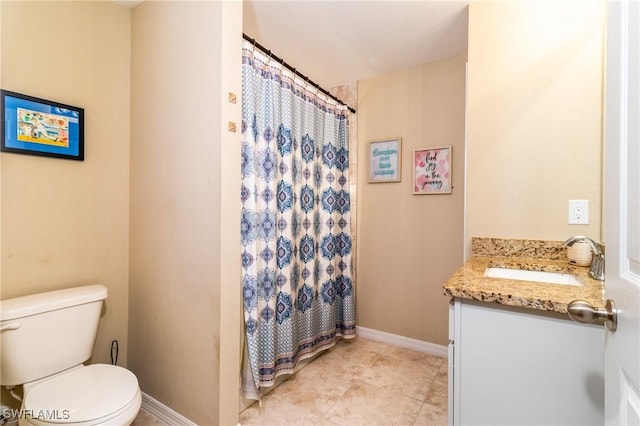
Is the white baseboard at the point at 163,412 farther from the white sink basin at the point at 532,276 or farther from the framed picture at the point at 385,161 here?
the framed picture at the point at 385,161

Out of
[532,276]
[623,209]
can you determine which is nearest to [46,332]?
[623,209]

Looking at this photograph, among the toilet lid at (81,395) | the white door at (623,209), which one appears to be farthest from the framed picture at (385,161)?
the toilet lid at (81,395)

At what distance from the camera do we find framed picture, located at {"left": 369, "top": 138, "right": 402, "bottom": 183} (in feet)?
8.39

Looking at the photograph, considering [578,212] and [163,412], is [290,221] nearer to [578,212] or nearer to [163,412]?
[163,412]

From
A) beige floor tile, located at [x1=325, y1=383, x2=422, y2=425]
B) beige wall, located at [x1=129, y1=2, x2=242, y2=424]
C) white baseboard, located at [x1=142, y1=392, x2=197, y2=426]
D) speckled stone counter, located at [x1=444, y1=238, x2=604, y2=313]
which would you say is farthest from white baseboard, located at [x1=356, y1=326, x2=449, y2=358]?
white baseboard, located at [x1=142, y1=392, x2=197, y2=426]

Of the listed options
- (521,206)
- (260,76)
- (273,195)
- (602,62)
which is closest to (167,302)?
(273,195)

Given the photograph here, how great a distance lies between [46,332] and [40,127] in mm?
1004

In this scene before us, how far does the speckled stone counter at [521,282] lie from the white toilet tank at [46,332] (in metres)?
1.70

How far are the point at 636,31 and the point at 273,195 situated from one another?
1577 mm

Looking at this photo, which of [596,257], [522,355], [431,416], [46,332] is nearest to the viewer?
[522,355]

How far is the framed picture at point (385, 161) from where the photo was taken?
8.39ft

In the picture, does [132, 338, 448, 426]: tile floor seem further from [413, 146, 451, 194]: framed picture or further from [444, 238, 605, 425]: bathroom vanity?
[413, 146, 451, 194]: framed picture

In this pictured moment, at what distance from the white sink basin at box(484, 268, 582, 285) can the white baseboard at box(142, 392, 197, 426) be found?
169cm

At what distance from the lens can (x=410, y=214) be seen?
8.25 ft
